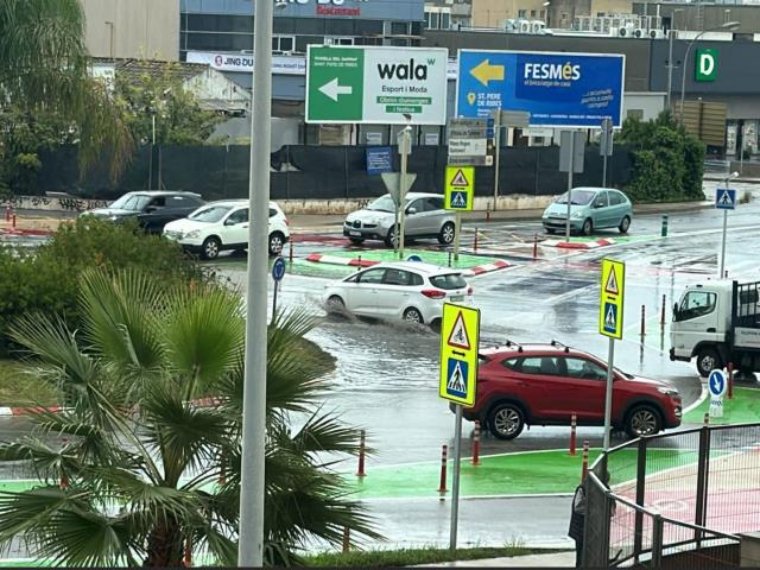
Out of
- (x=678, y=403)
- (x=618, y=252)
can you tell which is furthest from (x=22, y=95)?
(x=618, y=252)

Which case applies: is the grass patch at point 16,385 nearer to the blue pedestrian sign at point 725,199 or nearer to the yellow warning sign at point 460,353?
the yellow warning sign at point 460,353

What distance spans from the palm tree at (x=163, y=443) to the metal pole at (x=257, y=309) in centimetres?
129

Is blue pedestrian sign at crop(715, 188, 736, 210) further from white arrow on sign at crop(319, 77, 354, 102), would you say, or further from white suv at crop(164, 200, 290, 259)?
white arrow on sign at crop(319, 77, 354, 102)

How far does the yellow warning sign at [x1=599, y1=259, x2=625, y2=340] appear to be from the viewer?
68.3 feet

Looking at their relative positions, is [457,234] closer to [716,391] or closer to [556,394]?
[716,391]

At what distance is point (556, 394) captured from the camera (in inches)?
1016

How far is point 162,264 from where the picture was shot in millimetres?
30375

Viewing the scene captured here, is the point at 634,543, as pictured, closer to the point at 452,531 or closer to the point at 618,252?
the point at 452,531

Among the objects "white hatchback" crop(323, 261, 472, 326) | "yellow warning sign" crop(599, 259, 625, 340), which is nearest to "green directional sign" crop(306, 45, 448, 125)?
"white hatchback" crop(323, 261, 472, 326)

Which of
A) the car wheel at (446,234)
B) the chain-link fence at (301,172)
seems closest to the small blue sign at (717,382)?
the car wheel at (446,234)

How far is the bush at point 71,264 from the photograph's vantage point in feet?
92.4

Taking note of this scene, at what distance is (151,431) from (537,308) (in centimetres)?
2532

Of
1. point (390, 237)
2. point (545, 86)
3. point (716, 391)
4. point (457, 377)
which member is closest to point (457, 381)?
point (457, 377)

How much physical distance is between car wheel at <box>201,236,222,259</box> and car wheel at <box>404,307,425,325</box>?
925cm
